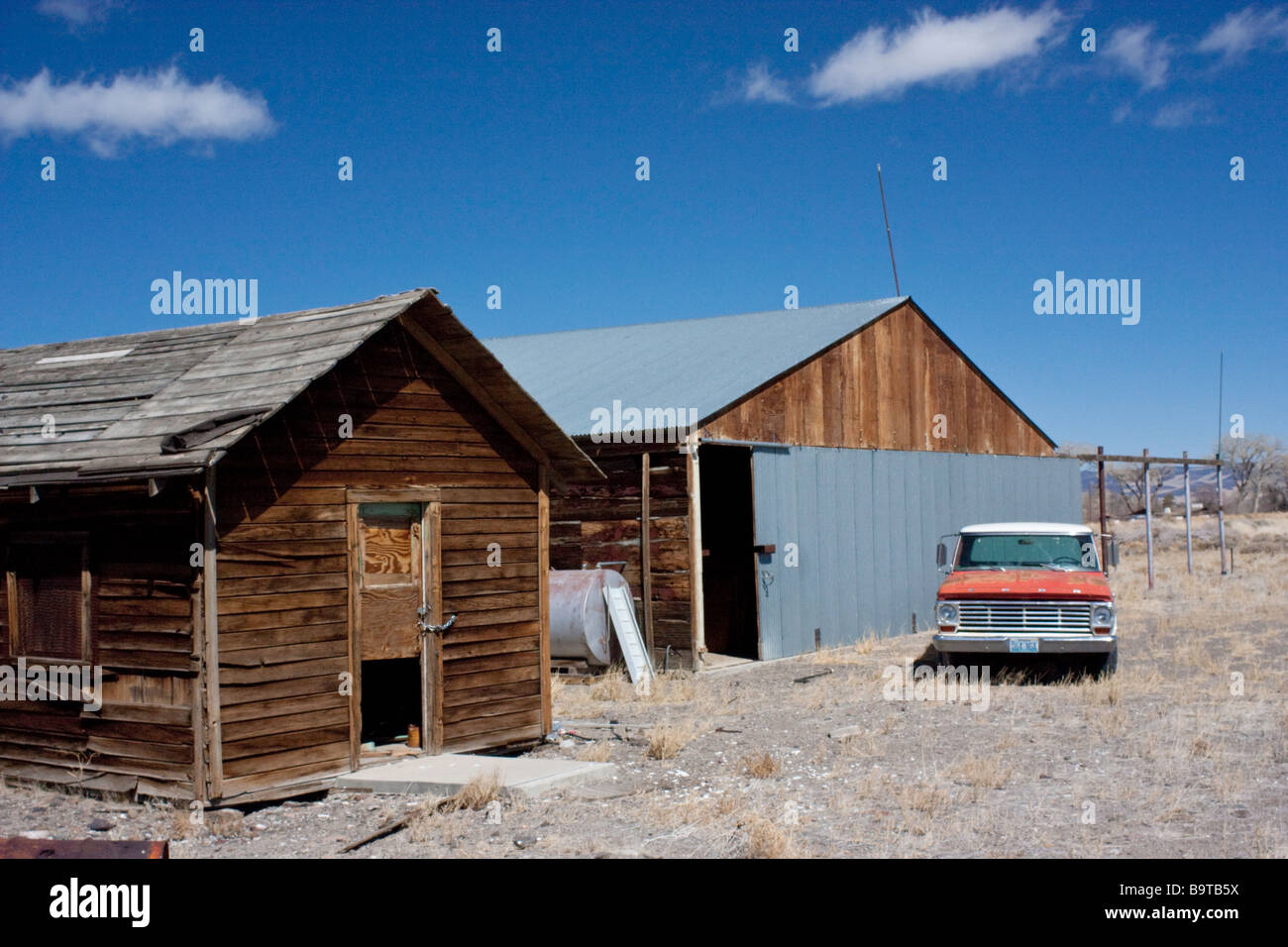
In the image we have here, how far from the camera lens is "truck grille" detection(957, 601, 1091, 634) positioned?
45.5ft

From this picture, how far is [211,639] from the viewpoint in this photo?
8766 mm

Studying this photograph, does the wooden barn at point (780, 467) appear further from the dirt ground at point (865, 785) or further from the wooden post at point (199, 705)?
the wooden post at point (199, 705)

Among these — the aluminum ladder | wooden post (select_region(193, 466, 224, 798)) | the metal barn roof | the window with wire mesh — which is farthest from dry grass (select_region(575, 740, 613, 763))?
the metal barn roof

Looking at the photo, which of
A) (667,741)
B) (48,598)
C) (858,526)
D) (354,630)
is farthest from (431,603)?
(858,526)

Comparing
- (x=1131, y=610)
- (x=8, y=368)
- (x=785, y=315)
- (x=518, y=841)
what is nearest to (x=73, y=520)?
(x=8, y=368)

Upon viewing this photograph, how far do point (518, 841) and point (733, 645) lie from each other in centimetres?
1159

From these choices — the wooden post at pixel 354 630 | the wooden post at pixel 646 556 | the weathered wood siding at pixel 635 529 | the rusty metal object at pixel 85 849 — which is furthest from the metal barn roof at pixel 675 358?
the rusty metal object at pixel 85 849

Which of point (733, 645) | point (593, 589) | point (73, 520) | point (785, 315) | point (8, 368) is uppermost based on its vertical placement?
point (785, 315)

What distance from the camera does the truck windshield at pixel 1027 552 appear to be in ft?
49.0

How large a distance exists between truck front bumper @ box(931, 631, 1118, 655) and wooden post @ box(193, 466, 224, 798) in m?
8.94

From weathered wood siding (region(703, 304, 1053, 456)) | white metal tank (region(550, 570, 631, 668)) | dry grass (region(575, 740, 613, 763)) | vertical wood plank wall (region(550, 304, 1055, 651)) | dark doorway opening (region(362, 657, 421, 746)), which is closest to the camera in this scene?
dry grass (region(575, 740, 613, 763))

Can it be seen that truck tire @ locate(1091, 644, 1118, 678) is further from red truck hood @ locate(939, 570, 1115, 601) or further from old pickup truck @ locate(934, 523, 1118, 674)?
red truck hood @ locate(939, 570, 1115, 601)
